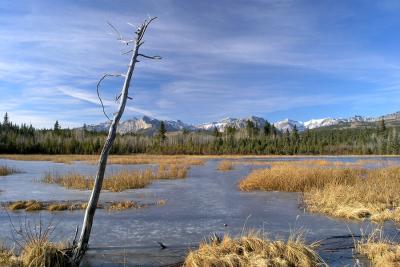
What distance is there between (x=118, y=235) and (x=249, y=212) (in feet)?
18.3

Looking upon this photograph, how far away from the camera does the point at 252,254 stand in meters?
8.35

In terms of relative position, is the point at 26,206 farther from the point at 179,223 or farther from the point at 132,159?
the point at 132,159

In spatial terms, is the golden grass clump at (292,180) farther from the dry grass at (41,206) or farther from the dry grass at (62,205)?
the dry grass at (41,206)

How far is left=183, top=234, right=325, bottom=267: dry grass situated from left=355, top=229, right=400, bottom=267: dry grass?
3.88 ft

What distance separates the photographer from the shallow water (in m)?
9.30

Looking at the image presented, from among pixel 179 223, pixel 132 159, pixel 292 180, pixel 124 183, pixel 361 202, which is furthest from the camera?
pixel 132 159

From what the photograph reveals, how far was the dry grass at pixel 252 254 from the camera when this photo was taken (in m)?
8.02

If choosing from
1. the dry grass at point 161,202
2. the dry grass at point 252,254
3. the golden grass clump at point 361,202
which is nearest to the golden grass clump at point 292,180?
the golden grass clump at point 361,202

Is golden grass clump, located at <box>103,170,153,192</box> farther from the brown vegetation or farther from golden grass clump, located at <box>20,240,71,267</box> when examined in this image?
golden grass clump, located at <box>20,240,71,267</box>

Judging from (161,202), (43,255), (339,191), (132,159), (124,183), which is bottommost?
(161,202)

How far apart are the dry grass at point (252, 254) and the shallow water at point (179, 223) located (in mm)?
662

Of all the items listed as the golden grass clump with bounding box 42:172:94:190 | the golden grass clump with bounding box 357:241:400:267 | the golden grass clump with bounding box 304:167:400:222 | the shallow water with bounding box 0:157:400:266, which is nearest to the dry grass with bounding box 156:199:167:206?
the shallow water with bounding box 0:157:400:266

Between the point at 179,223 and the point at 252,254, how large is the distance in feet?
16.1

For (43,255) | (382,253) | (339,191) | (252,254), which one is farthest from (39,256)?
(339,191)
